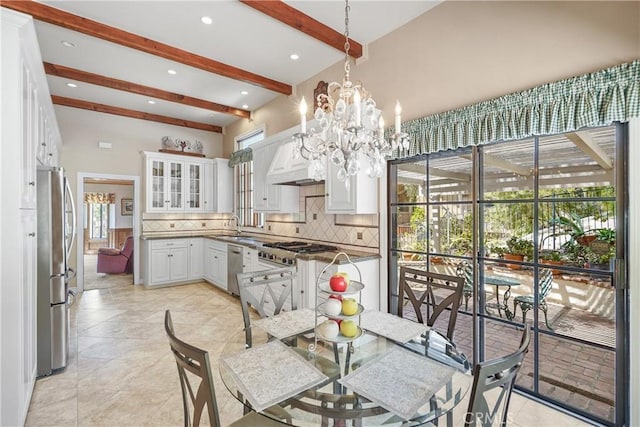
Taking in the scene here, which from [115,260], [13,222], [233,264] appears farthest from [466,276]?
[115,260]

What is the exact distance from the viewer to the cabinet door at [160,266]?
543 cm

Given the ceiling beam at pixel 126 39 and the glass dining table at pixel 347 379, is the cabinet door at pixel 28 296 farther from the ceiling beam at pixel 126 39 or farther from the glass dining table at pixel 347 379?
the ceiling beam at pixel 126 39

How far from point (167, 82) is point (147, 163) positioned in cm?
183

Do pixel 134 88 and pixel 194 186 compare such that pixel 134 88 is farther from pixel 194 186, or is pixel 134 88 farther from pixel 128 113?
pixel 194 186

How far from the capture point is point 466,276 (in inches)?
105

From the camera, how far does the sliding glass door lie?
6.48 ft

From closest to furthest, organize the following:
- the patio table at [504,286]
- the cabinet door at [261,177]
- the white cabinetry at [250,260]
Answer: the patio table at [504,286]
the white cabinetry at [250,260]
the cabinet door at [261,177]

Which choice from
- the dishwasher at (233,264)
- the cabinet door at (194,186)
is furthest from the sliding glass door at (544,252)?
the cabinet door at (194,186)

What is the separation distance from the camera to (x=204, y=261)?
5.94 metres

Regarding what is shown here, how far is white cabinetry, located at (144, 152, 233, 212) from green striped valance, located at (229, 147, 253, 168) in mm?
317

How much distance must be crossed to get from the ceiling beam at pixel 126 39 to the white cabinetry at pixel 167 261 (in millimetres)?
3253

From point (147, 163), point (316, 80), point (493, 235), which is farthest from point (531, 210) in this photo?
point (147, 163)

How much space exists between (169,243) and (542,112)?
18.7 feet

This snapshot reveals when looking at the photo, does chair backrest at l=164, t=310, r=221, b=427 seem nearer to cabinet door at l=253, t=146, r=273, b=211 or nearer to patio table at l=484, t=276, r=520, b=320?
patio table at l=484, t=276, r=520, b=320
